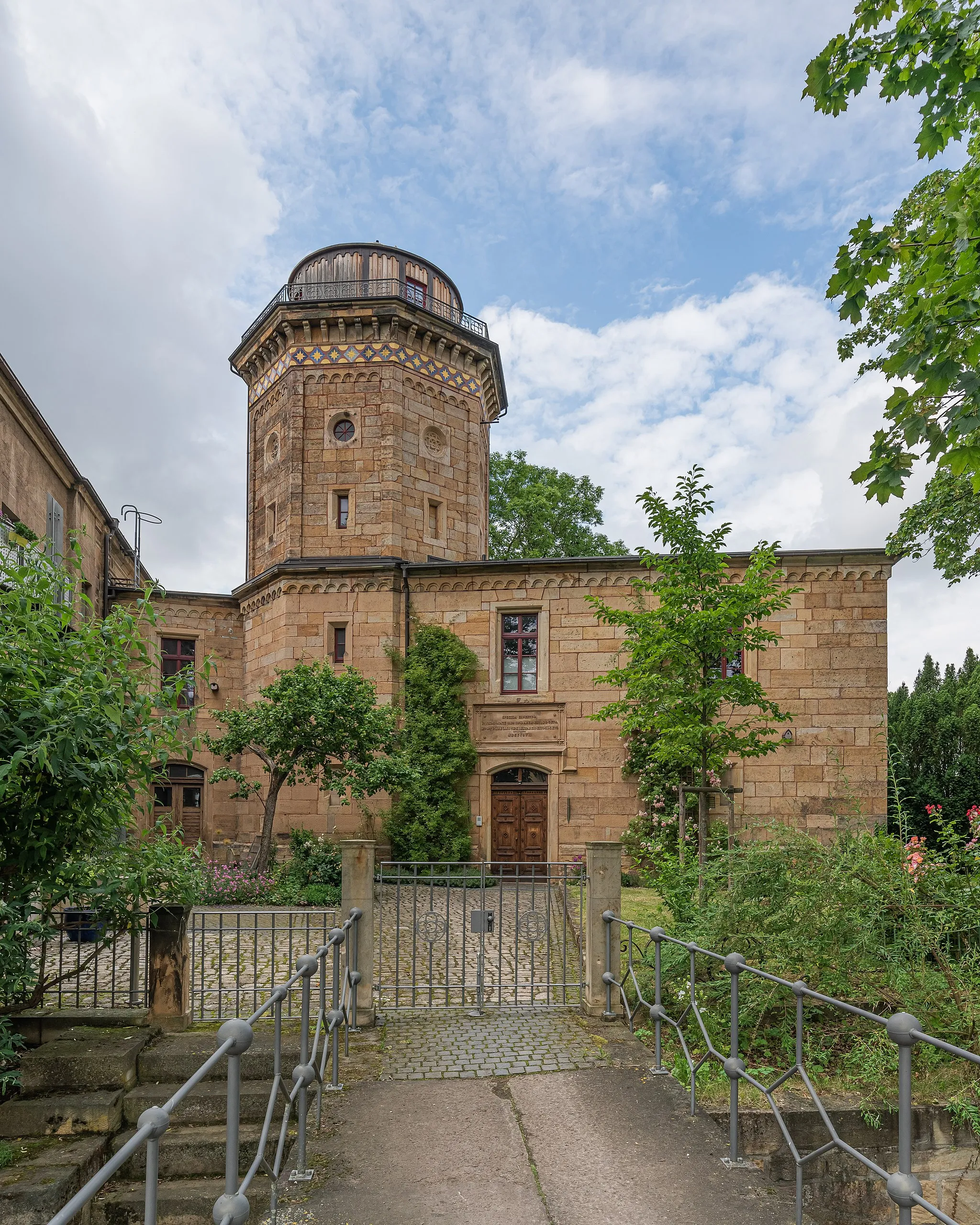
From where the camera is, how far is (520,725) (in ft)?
60.0

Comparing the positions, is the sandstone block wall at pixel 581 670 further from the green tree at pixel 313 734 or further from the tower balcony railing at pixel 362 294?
the tower balcony railing at pixel 362 294

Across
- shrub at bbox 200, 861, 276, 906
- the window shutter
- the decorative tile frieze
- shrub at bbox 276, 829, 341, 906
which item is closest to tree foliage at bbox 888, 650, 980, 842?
shrub at bbox 276, 829, 341, 906

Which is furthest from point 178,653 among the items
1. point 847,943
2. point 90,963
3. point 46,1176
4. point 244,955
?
point 847,943

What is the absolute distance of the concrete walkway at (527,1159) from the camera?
4.22 metres

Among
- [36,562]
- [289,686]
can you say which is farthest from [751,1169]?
[289,686]

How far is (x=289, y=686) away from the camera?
50.5 ft

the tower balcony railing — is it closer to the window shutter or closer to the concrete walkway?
the window shutter

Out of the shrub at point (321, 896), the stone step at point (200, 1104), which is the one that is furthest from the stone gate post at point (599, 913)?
the shrub at point (321, 896)

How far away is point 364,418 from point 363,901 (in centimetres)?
1546

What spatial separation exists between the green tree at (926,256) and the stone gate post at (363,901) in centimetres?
506

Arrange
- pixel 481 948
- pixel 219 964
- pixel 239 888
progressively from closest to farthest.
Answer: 1. pixel 219 964
2. pixel 481 948
3. pixel 239 888

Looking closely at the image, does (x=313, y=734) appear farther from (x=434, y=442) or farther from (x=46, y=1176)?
(x=46, y=1176)

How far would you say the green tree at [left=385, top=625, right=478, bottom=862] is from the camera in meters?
17.4

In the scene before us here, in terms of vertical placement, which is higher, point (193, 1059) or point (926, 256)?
point (926, 256)
